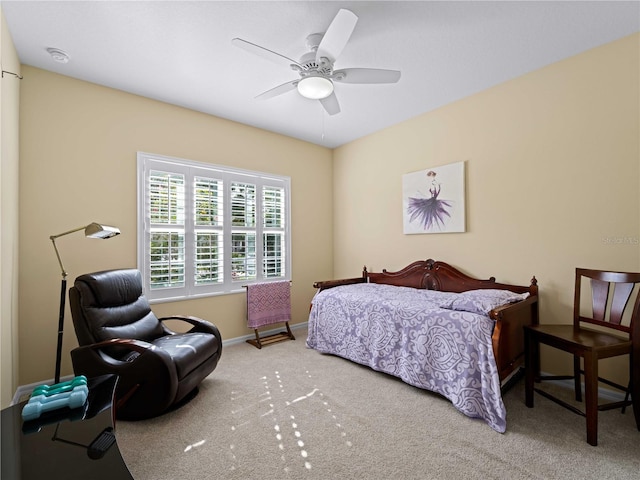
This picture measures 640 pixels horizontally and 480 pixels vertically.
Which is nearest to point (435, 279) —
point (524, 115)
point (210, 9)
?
point (524, 115)

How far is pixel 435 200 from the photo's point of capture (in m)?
3.60

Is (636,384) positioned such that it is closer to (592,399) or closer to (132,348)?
(592,399)

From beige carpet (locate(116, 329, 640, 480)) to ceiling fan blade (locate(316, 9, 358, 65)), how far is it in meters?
2.53

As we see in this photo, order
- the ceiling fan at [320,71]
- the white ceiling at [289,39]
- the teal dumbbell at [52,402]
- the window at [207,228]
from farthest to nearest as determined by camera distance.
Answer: the window at [207,228], the ceiling fan at [320,71], the white ceiling at [289,39], the teal dumbbell at [52,402]

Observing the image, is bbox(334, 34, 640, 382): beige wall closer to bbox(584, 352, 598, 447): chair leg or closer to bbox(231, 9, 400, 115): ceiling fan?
bbox(584, 352, 598, 447): chair leg

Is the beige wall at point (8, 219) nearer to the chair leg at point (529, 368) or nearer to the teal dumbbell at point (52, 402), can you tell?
the teal dumbbell at point (52, 402)

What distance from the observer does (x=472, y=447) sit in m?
1.89

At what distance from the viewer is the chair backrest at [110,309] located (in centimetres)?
229

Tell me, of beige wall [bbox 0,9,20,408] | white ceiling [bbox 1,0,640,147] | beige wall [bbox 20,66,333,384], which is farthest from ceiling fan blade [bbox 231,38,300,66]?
beige wall [bbox 20,66,333,384]

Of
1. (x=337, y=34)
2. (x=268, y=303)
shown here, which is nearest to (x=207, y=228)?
(x=268, y=303)

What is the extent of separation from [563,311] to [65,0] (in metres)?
4.30

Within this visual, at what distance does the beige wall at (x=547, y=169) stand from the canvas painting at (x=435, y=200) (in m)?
0.09

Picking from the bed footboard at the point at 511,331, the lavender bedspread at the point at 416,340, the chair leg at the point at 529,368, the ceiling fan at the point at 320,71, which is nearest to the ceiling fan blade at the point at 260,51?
the ceiling fan at the point at 320,71

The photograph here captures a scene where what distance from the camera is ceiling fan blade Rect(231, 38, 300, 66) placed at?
1.94m
